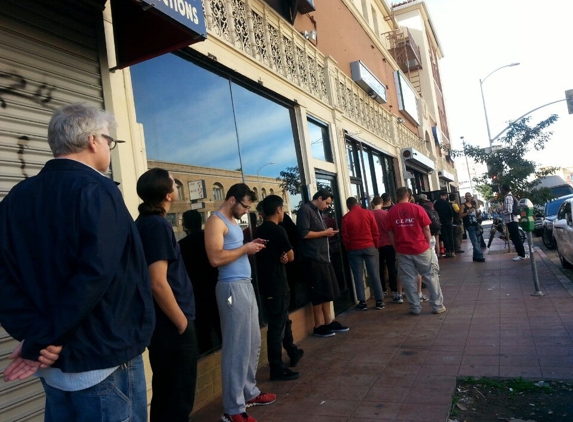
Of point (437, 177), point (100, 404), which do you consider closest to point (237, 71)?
point (100, 404)

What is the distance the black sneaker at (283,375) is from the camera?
16.0ft

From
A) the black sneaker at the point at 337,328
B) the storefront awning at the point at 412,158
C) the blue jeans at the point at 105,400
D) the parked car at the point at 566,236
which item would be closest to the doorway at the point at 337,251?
the black sneaker at the point at 337,328

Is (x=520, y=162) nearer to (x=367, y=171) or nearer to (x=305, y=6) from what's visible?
(x=367, y=171)

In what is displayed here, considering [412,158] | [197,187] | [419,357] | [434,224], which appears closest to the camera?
[197,187]

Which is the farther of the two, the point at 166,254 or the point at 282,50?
the point at 282,50

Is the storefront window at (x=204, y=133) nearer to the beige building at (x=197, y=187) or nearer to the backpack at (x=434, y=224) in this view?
the beige building at (x=197, y=187)

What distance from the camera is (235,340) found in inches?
152

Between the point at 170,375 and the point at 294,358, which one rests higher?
the point at 170,375

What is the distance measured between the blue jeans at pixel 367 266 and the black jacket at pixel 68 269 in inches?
238

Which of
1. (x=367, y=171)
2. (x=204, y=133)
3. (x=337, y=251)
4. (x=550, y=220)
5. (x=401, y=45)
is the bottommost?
(x=550, y=220)

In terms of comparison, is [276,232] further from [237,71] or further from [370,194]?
[370,194]

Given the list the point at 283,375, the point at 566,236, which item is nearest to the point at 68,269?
the point at 283,375

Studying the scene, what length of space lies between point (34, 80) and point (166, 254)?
1733mm

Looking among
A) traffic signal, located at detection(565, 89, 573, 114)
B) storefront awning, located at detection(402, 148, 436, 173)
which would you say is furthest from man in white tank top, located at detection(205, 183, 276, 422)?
traffic signal, located at detection(565, 89, 573, 114)
